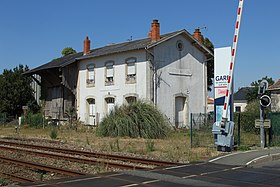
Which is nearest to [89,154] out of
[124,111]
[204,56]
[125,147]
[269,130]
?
[125,147]

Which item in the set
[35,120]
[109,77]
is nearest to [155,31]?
[109,77]

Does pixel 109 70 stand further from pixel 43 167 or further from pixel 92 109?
pixel 43 167

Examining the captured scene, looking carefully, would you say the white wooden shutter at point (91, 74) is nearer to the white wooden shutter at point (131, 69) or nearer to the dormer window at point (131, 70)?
the dormer window at point (131, 70)

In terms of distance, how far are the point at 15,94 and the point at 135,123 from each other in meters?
25.8

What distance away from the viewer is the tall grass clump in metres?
25.0

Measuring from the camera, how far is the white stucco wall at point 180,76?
109ft

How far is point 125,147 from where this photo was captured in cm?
1922

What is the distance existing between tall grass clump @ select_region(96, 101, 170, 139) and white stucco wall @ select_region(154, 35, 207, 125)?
702cm

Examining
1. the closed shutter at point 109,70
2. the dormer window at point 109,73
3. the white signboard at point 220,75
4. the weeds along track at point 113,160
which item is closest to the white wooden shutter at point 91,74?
the dormer window at point 109,73

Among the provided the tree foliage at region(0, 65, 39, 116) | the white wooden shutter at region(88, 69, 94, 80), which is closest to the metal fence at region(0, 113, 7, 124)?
the tree foliage at region(0, 65, 39, 116)

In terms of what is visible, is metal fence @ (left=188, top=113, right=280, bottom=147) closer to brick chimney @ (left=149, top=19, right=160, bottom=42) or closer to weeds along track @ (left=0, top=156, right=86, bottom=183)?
weeds along track @ (left=0, top=156, right=86, bottom=183)

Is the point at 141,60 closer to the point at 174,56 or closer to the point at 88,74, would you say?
the point at 174,56

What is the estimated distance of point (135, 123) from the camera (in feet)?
82.6

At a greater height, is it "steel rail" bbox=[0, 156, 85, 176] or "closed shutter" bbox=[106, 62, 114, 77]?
"closed shutter" bbox=[106, 62, 114, 77]
